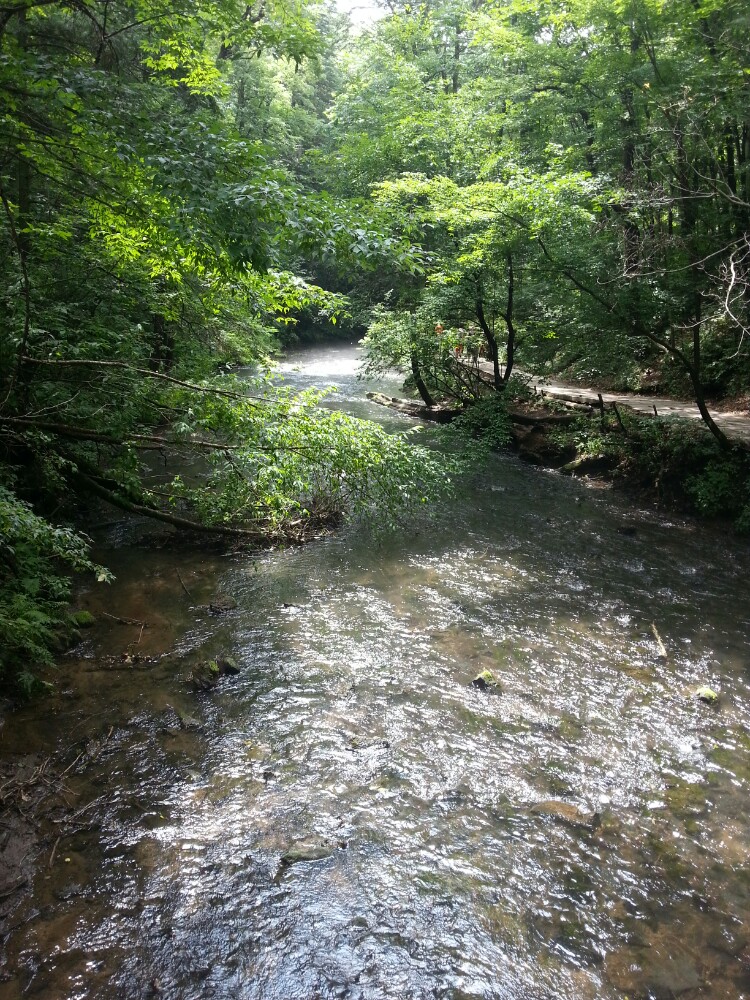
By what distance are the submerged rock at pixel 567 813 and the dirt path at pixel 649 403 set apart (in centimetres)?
833

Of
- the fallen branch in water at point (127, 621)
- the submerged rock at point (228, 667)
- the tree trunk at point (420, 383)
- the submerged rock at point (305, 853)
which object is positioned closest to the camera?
the submerged rock at point (305, 853)

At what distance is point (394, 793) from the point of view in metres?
4.54

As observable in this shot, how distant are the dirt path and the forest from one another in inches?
27.3

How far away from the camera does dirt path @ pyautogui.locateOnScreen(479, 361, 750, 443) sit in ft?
37.2

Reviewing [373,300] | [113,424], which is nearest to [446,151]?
[373,300]


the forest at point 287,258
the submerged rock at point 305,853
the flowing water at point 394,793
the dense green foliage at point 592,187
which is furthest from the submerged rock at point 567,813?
the dense green foliage at point 592,187

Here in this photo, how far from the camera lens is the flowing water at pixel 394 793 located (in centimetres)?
333

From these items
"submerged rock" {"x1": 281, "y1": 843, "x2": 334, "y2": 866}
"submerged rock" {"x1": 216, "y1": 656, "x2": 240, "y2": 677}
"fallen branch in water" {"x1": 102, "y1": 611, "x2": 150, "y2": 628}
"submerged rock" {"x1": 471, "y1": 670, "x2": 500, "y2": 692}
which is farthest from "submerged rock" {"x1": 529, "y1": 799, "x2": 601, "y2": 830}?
"fallen branch in water" {"x1": 102, "y1": 611, "x2": 150, "y2": 628}

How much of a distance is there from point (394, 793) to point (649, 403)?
12315mm

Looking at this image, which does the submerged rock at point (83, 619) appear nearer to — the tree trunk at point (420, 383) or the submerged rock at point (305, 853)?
the submerged rock at point (305, 853)

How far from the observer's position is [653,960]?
3.38 meters

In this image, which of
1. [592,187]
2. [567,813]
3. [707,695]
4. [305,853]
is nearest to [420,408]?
[592,187]

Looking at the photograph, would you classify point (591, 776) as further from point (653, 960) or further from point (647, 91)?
point (647, 91)

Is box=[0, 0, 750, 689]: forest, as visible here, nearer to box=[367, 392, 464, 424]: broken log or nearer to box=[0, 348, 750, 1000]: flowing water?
box=[367, 392, 464, 424]: broken log
